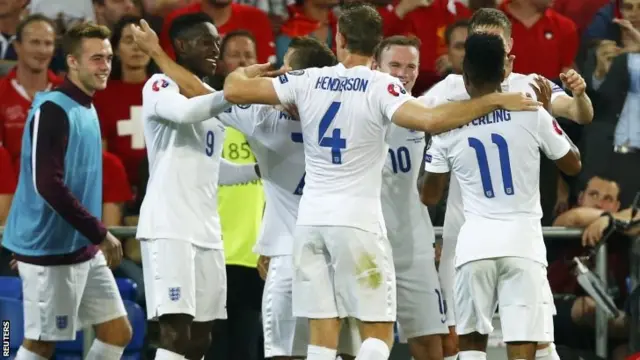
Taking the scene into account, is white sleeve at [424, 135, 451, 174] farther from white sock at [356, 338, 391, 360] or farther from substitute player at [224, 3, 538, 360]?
white sock at [356, 338, 391, 360]

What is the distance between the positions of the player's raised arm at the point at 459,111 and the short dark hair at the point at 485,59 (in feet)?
0.77

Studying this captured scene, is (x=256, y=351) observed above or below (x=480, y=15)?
below

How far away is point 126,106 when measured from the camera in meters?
10.4

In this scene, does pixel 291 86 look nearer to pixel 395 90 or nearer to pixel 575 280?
pixel 395 90

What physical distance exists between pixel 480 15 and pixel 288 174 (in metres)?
1.36

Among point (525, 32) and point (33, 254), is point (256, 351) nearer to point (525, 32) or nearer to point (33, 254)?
point (33, 254)

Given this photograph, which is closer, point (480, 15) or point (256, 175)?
point (480, 15)

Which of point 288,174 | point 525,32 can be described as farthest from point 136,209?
point 525,32

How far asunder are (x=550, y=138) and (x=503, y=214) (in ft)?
1.48

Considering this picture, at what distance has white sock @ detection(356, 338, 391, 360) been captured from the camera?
279 inches

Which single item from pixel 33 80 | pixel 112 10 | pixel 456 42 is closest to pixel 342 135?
pixel 456 42

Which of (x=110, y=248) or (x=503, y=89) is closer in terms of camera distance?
(x=503, y=89)

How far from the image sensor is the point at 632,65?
404 inches

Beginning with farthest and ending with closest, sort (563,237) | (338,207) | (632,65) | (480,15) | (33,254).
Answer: (632,65)
(563,237)
(33,254)
(480,15)
(338,207)
